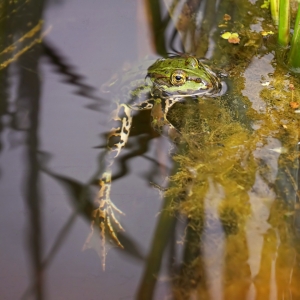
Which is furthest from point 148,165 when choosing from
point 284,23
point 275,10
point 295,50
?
point 275,10

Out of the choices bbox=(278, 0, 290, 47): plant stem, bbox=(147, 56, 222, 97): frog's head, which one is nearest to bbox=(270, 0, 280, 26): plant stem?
bbox=(278, 0, 290, 47): plant stem

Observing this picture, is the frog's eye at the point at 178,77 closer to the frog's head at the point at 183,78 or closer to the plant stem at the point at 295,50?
the frog's head at the point at 183,78

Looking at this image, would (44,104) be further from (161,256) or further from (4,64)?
(161,256)

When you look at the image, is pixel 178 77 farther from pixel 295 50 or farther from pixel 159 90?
pixel 295 50

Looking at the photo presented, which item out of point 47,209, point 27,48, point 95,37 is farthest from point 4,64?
point 47,209

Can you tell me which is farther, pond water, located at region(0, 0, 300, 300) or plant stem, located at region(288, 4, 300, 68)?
plant stem, located at region(288, 4, 300, 68)

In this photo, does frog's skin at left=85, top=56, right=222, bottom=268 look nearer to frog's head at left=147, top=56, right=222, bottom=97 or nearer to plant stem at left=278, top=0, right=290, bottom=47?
frog's head at left=147, top=56, right=222, bottom=97
